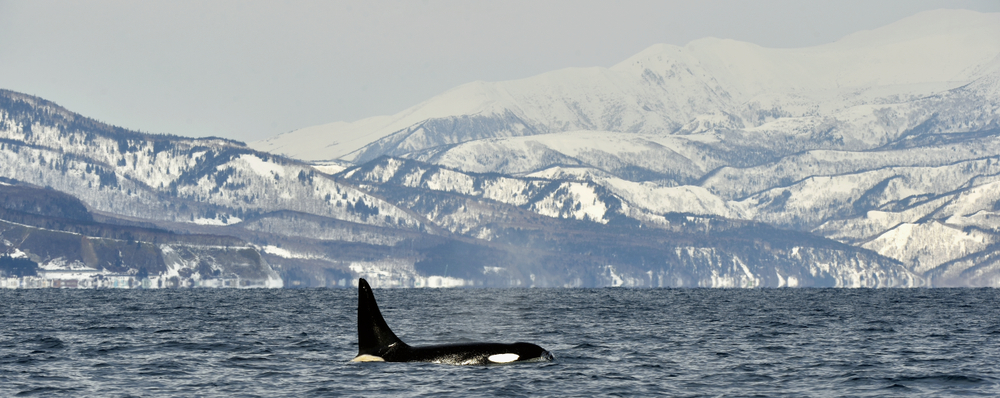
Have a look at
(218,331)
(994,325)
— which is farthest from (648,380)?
(994,325)

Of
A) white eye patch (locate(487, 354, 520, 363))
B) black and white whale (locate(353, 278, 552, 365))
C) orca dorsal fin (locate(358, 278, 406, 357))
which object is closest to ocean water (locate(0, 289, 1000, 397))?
white eye patch (locate(487, 354, 520, 363))

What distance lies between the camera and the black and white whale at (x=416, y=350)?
5662cm

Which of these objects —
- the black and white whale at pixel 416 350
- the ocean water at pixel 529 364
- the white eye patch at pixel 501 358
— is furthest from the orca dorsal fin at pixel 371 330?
the white eye patch at pixel 501 358

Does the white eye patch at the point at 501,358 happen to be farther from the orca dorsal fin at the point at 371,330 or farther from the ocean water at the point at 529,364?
the orca dorsal fin at the point at 371,330

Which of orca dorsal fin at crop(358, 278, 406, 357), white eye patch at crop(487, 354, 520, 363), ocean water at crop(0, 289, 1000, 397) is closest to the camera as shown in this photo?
ocean water at crop(0, 289, 1000, 397)

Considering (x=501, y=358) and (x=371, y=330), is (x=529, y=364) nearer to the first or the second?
(x=501, y=358)

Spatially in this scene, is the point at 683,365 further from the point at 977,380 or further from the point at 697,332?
the point at 697,332

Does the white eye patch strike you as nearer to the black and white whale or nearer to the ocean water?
the black and white whale

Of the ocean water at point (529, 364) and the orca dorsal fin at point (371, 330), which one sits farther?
the orca dorsal fin at point (371, 330)

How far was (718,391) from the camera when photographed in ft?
165

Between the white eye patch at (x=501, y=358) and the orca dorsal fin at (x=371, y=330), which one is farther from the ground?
the orca dorsal fin at (x=371, y=330)

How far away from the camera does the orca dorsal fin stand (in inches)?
2228

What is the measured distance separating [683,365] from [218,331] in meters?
45.6

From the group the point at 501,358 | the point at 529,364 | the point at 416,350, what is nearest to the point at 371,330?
the point at 416,350
